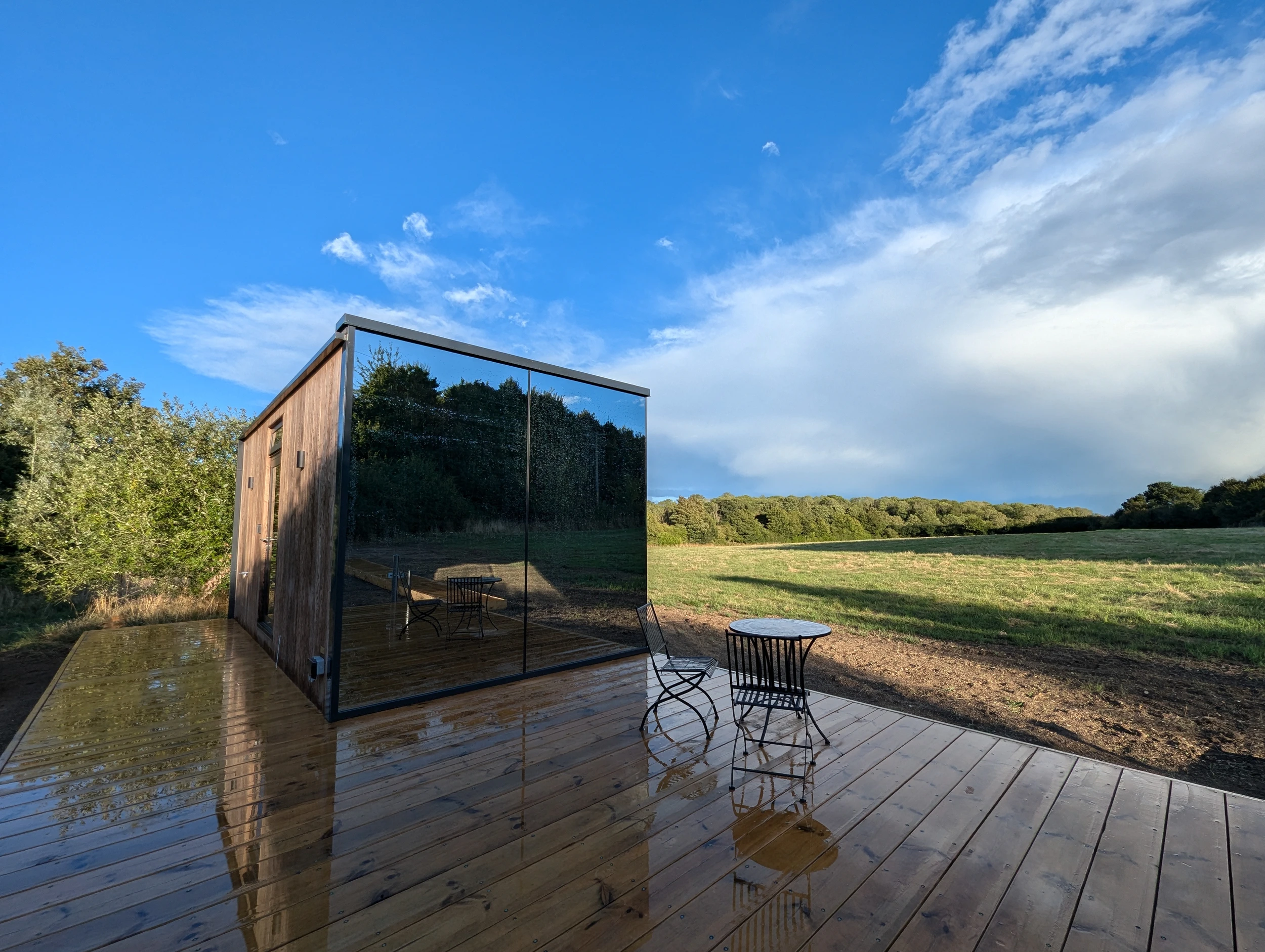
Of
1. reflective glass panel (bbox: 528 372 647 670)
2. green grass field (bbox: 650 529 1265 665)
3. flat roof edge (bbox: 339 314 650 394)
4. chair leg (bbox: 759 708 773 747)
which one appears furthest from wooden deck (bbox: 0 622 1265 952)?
green grass field (bbox: 650 529 1265 665)

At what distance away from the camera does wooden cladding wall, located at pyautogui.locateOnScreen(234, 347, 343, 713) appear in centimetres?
378

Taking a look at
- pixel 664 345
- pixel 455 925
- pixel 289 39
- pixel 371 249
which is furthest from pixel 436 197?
pixel 455 925

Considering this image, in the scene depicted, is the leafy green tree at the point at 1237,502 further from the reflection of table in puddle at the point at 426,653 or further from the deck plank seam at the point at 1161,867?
the reflection of table in puddle at the point at 426,653

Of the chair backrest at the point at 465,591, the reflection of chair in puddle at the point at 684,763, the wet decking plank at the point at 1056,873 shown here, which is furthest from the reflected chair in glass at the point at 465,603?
the wet decking plank at the point at 1056,873

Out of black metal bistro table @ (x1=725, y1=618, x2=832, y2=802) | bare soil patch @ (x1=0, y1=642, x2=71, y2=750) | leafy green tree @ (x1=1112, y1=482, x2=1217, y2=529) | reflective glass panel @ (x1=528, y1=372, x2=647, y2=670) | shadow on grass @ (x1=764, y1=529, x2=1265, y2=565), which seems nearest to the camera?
black metal bistro table @ (x1=725, y1=618, x2=832, y2=802)

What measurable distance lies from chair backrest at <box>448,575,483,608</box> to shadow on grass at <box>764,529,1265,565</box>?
1493cm

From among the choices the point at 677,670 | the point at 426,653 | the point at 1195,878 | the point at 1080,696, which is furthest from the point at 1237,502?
the point at 426,653

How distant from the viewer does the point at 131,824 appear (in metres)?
2.32

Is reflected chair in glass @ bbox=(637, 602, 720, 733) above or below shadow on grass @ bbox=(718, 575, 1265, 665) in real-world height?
above

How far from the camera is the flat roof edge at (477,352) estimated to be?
3684 mm

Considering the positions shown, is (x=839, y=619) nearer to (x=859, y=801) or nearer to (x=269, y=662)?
(x=859, y=801)

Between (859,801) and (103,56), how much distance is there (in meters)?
12.7

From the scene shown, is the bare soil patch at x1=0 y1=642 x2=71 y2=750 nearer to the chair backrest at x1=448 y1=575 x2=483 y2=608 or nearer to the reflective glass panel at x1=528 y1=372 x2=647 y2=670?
the chair backrest at x1=448 y1=575 x2=483 y2=608

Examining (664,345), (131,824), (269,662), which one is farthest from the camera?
(664,345)
